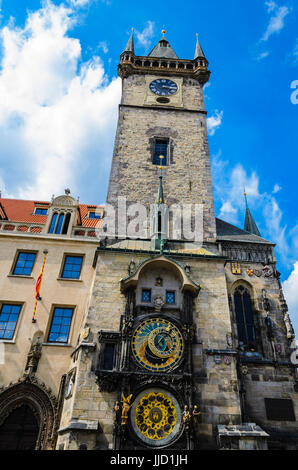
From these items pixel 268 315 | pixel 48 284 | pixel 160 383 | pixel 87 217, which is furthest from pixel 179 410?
pixel 87 217

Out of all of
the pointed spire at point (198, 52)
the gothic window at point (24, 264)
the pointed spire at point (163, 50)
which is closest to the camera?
the gothic window at point (24, 264)

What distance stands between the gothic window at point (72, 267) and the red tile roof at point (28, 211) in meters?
2.78

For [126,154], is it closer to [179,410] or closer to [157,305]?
[157,305]

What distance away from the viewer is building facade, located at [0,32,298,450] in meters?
10.2

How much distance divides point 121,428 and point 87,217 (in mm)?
11348

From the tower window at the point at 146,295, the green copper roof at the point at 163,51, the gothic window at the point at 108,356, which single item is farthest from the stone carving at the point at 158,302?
the green copper roof at the point at 163,51

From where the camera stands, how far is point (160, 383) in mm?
10469

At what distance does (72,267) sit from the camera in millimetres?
14898

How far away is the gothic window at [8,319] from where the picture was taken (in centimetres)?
1299

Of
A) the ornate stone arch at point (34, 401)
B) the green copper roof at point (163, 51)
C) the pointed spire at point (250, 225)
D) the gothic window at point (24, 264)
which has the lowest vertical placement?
the ornate stone arch at point (34, 401)

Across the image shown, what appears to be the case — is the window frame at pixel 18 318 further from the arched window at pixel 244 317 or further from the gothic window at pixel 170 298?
the arched window at pixel 244 317

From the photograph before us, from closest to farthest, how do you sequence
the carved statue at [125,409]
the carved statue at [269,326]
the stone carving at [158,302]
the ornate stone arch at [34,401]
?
the carved statue at [125,409], the ornate stone arch at [34,401], the stone carving at [158,302], the carved statue at [269,326]

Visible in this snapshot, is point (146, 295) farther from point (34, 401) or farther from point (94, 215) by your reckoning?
point (94, 215)

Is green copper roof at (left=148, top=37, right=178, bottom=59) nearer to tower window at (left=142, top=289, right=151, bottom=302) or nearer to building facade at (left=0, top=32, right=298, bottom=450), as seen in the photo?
building facade at (left=0, top=32, right=298, bottom=450)
